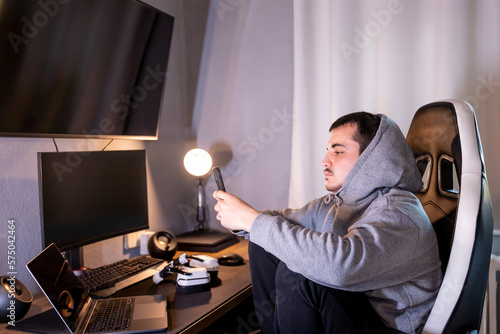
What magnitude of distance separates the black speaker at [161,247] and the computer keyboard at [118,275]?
2.1 inches

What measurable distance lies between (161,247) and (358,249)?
3.18 ft

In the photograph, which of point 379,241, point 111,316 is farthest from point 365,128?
point 111,316

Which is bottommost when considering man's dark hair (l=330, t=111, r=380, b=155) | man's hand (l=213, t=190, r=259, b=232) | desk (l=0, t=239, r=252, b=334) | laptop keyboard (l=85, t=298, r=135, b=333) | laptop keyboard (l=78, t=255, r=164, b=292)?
desk (l=0, t=239, r=252, b=334)

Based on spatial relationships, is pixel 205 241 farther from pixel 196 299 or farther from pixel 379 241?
pixel 379 241

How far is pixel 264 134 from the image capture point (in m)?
2.25

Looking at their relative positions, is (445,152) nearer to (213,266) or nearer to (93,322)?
(213,266)

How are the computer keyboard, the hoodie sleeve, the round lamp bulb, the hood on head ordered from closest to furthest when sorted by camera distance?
the hoodie sleeve → the hood on head → the computer keyboard → the round lamp bulb

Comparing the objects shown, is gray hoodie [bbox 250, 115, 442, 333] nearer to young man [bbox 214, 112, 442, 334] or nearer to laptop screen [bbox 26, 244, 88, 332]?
young man [bbox 214, 112, 442, 334]

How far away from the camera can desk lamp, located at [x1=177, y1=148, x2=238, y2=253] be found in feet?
6.40

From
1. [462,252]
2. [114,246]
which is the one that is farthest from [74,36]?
[462,252]

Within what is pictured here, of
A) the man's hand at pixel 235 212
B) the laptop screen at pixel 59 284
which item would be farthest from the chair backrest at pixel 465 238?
the laptop screen at pixel 59 284

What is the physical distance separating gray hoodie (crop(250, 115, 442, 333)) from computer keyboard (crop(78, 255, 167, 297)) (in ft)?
1.76

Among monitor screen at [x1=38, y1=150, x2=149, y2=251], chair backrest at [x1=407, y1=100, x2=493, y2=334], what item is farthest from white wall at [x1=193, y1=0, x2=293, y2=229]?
chair backrest at [x1=407, y1=100, x2=493, y2=334]

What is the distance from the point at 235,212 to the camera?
1252 millimetres
